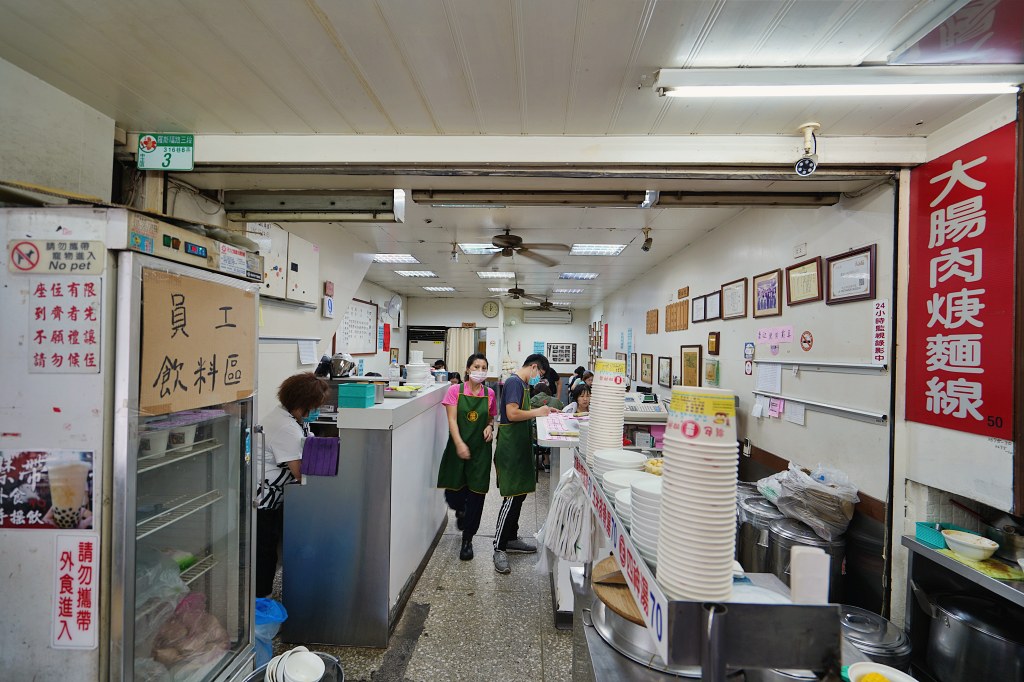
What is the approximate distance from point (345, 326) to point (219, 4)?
5824mm

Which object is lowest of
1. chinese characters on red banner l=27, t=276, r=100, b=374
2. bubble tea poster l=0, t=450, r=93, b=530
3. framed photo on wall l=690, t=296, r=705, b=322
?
bubble tea poster l=0, t=450, r=93, b=530

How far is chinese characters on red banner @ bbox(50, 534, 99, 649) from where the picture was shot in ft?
3.90

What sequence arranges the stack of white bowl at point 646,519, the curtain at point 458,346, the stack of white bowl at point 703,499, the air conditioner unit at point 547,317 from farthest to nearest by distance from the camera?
1. the air conditioner unit at point 547,317
2. the curtain at point 458,346
3. the stack of white bowl at point 646,519
4. the stack of white bowl at point 703,499

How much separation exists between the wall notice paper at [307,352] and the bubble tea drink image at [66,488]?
9.14 feet

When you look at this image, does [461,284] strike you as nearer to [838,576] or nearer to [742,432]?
[742,432]

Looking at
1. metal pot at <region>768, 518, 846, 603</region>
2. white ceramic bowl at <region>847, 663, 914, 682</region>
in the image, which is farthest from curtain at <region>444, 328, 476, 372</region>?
white ceramic bowl at <region>847, 663, 914, 682</region>

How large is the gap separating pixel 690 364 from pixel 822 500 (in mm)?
2339

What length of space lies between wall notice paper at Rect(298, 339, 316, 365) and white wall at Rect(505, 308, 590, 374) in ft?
27.5

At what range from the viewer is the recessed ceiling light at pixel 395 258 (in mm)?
5699

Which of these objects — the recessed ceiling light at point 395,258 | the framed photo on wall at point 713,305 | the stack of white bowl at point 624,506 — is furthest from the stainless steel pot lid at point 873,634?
the recessed ceiling light at point 395,258

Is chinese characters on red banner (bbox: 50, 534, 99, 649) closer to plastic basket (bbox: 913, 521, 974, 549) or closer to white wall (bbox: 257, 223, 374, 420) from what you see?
white wall (bbox: 257, 223, 374, 420)

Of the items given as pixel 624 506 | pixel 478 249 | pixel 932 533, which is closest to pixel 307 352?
pixel 478 249

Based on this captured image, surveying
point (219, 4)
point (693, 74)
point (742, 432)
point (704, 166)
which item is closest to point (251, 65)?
point (219, 4)

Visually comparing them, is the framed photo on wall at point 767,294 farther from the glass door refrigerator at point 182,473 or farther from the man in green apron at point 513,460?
the glass door refrigerator at point 182,473
